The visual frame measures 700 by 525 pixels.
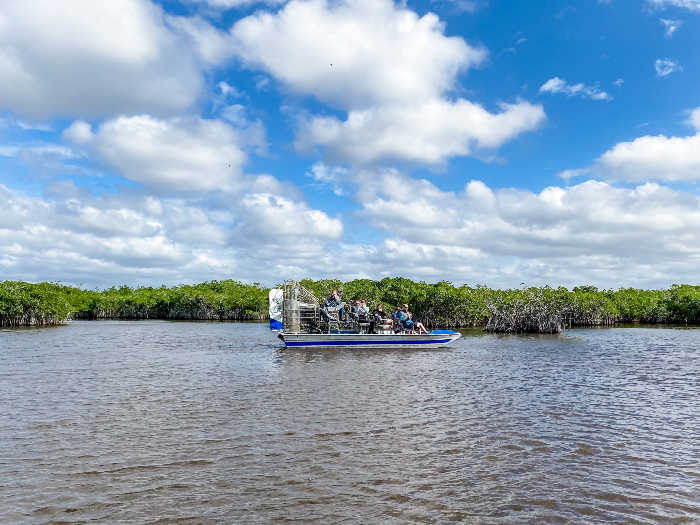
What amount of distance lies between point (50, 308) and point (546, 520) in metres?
57.0

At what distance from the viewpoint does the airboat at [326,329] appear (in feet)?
88.3

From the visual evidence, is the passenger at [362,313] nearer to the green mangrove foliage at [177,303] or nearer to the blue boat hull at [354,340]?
the blue boat hull at [354,340]

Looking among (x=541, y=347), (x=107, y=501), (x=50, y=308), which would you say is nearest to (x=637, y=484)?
(x=107, y=501)

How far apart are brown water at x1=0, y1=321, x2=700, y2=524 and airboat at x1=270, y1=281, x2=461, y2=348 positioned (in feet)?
25.9

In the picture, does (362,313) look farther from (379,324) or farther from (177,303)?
(177,303)

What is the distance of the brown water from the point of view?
6.74 metres

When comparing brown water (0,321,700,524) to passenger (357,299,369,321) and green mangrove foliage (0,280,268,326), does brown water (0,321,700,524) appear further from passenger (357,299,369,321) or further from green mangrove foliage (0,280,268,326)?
green mangrove foliage (0,280,268,326)

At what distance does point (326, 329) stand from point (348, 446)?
18.7 meters

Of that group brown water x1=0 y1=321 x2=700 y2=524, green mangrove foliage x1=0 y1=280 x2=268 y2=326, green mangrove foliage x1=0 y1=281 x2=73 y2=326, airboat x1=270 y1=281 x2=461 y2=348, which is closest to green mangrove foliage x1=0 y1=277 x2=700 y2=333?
green mangrove foliage x1=0 y1=281 x2=73 y2=326

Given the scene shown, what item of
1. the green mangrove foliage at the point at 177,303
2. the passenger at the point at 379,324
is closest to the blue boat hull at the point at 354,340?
the passenger at the point at 379,324

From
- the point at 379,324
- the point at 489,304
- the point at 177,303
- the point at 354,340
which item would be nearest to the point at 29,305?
the point at 177,303

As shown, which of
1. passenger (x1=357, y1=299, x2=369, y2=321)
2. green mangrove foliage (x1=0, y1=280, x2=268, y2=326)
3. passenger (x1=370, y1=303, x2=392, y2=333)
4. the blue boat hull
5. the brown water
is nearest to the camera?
the brown water

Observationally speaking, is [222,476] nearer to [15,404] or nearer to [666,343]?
[15,404]

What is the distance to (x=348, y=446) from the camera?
9.32 meters
